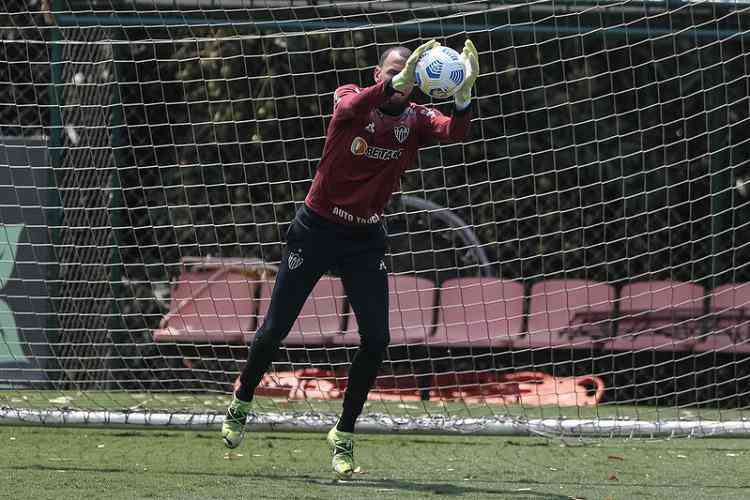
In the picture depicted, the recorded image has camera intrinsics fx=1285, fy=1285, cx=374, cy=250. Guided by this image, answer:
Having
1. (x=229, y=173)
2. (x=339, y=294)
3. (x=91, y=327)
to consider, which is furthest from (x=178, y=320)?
(x=229, y=173)

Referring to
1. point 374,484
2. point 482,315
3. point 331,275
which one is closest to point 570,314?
point 482,315

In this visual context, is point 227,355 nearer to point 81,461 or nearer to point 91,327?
point 91,327

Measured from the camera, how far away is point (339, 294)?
369 inches

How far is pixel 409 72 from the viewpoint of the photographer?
5332 millimetres

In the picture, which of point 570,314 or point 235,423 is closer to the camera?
point 235,423

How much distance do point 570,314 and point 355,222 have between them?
3782 mm

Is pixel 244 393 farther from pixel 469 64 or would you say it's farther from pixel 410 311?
pixel 410 311

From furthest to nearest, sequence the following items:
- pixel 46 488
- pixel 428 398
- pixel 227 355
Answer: pixel 227 355 < pixel 428 398 < pixel 46 488

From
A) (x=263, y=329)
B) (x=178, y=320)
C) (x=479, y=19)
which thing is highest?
(x=479, y=19)

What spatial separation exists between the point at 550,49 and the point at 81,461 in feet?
16.7

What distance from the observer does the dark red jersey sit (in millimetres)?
5727

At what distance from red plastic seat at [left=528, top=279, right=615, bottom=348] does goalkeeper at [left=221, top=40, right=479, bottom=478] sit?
3.13 meters

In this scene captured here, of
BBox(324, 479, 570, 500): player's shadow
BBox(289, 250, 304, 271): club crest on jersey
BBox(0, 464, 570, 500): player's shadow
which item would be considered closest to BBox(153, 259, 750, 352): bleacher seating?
BBox(0, 464, 570, 500): player's shadow

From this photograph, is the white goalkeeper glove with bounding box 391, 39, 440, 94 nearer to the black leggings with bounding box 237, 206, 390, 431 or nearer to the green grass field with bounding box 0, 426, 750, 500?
the black leggings with bounding box 237, 206, 390, 431
